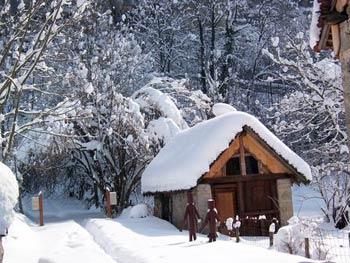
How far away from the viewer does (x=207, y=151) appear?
18.4 metres

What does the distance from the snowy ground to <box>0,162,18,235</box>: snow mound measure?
1.90 m

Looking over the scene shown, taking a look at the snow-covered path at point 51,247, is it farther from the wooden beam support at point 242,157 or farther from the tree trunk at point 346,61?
the wooden beam support at point 242,157

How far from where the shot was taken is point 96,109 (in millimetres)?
27594

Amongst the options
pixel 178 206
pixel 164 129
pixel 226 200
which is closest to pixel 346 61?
pixel 226 200

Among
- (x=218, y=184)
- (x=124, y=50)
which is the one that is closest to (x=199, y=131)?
(x=218, y=184)

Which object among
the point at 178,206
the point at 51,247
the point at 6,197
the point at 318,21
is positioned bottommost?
the point at 51,247

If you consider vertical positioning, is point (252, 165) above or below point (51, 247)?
above

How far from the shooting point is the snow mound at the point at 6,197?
9484 millimetres

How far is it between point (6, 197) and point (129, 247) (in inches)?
137

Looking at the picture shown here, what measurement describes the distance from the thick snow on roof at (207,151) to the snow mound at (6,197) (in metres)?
8.40

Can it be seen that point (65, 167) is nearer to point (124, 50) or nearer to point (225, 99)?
point (124, 50)

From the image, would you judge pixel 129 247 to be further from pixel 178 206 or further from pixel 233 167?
pixel 233 167

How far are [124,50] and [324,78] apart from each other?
564 inches

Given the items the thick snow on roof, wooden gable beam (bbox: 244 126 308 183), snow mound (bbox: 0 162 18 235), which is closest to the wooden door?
the thick snow on roof
